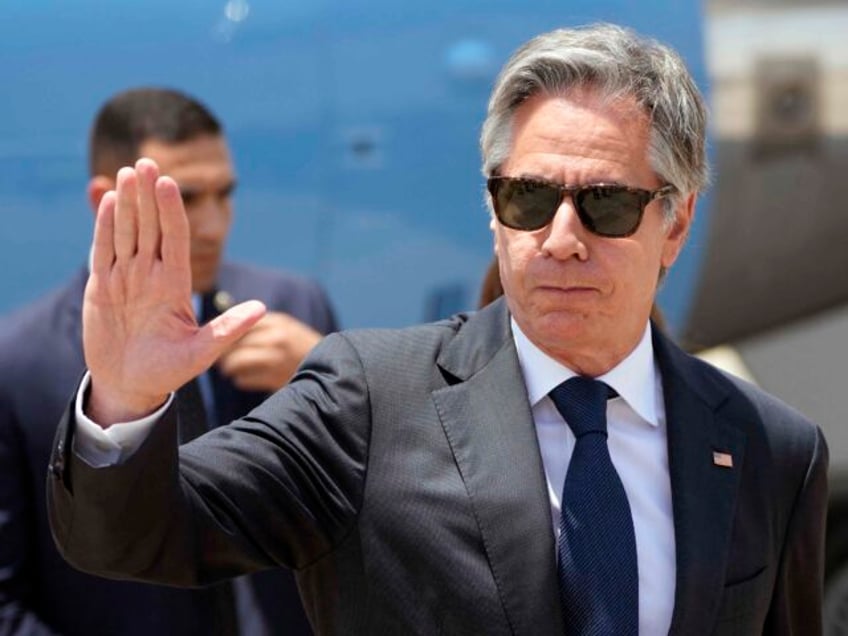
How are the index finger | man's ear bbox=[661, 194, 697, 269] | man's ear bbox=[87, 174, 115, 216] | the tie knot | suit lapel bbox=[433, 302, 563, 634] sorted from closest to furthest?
the index finger
suit lapel bbox=[433, 302, 563, 634]
the tie knot
man's ear bbox=[661, 194, 697, 269]
man's ear bbox=[87, 174, 115, 216]

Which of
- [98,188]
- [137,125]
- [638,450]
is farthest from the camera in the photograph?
[137,125]

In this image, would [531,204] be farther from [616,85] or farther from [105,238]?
[105,238]

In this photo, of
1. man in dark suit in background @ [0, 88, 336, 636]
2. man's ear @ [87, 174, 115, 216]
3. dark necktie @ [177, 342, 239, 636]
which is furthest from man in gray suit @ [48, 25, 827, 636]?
man's ear @ [87, 174, 115, 216]

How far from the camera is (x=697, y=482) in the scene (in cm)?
210

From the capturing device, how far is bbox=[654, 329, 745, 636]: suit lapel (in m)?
2.02

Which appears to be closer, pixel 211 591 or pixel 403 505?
pixel 403 505

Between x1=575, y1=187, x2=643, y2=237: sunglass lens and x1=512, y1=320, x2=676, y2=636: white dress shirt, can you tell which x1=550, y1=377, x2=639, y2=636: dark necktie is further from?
x1=575, y1=187, x2=643, y2=237: sunglass lens

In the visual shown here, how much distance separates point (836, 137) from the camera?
527 centimetres

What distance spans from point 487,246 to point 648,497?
117 inches

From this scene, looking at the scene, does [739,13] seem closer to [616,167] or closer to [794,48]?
[794,48]

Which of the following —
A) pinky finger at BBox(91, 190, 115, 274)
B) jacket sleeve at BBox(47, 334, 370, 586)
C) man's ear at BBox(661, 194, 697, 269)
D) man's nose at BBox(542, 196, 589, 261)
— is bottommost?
jacket sleeve at BBox(47, 334, 370, 586)

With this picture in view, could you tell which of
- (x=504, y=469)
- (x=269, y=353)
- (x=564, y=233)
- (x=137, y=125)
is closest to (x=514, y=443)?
(x=504, y=469)

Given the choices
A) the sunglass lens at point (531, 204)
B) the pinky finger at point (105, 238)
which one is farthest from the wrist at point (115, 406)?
the sunglass lens at point (531, 204)

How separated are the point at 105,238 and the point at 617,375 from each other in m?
0.70
